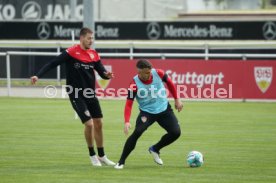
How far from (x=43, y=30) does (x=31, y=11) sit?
3726mm

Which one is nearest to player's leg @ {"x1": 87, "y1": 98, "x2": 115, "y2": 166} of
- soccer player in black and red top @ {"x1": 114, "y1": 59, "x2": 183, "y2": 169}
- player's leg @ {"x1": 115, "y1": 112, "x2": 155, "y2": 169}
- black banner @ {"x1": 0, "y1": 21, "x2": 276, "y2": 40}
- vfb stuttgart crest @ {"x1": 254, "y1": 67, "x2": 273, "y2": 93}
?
player's leg @ {"x1": 115, "y1": 112, "x2": 155, "y2": 169}

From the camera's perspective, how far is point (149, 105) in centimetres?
1383

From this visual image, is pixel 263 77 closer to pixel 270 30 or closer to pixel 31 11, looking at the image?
pixel 270 30

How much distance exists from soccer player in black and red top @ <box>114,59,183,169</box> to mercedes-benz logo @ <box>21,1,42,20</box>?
3353 centimetres

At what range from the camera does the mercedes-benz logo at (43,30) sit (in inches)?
1704

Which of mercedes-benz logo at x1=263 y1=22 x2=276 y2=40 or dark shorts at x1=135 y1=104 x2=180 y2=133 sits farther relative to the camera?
mercedes-benz logo at x1=263 y1=22 x2=276 y2=40

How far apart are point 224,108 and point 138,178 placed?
49.4 ft

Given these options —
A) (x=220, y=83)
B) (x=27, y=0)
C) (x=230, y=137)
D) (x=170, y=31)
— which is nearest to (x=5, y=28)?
(x=27, y=0)

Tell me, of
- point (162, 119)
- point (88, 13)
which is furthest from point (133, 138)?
point (88, 13)

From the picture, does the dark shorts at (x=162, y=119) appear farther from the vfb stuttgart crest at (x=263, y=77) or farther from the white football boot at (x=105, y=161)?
the vfb stuttgart crest at (x=263, y=77)

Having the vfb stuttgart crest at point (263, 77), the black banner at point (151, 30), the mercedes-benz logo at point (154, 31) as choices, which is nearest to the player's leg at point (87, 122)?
the vfb stuttgart crest at point (263, 77)

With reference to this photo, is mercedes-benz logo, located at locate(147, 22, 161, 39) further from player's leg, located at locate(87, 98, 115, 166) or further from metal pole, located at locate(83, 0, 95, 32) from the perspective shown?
player's leg, located at locate(87, 98, 115, 166)

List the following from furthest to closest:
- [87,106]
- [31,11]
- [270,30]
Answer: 1. [31,11]
2. [270,30]
3. [87,106]

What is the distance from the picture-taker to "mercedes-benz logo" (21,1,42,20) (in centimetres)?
4666
